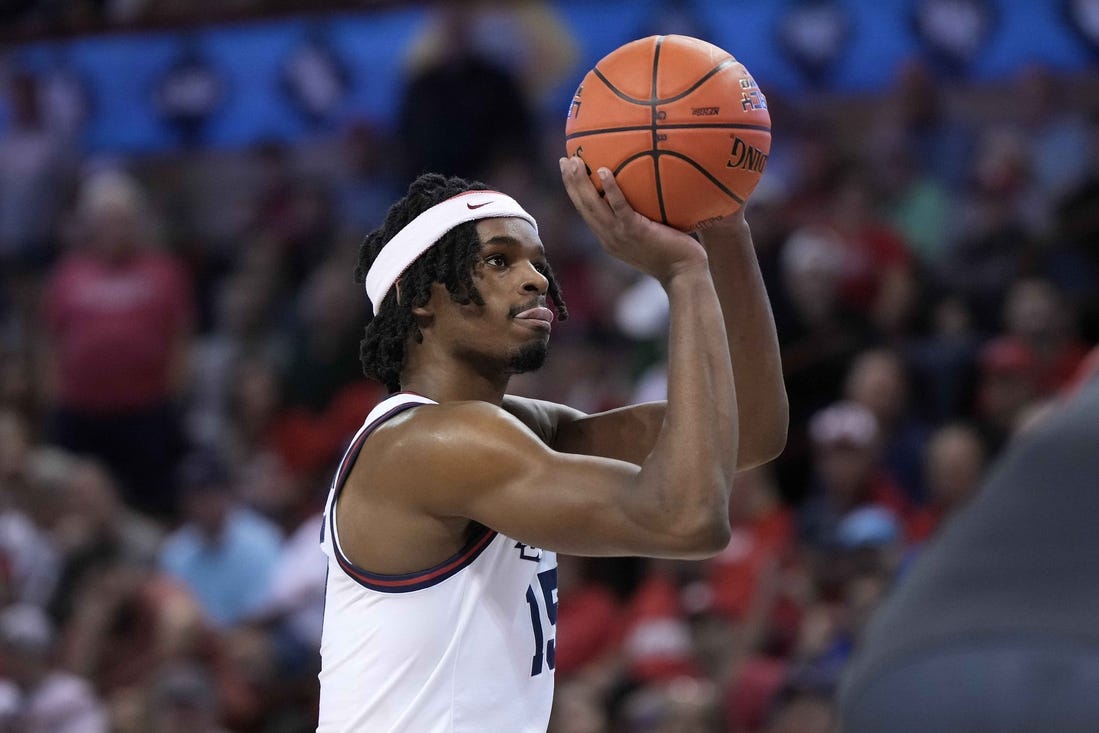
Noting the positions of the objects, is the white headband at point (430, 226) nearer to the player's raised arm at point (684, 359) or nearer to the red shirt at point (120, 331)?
the player's raised arm at point (684, 359)

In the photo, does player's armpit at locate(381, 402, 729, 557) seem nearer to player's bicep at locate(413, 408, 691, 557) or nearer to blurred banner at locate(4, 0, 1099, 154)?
player's bicep at locate(413, 408, 691, 557)

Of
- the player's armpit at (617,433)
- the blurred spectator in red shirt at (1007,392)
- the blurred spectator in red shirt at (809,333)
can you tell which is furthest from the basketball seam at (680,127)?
the blurred spectator in red shirt at (809,333)

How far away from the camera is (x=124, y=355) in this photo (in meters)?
10.5

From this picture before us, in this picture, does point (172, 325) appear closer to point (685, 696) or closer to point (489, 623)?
point (685, 696)

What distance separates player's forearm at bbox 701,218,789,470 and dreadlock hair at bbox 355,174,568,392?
422 mm

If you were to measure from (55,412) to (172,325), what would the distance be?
1.02m

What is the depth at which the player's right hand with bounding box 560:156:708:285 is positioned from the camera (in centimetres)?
347

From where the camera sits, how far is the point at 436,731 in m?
3.56

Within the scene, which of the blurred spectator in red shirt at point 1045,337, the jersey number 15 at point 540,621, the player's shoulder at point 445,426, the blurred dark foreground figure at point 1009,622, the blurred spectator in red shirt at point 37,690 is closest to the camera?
the blurred dark foreground figure at point 1009,622

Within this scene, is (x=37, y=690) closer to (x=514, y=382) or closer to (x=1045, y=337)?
(x=514, y=382)

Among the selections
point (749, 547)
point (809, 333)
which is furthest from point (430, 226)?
point (809, 333)

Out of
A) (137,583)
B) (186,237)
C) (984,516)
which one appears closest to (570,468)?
(984,516)

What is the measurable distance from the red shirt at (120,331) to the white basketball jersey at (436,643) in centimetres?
711

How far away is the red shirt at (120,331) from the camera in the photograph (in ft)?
34.3
